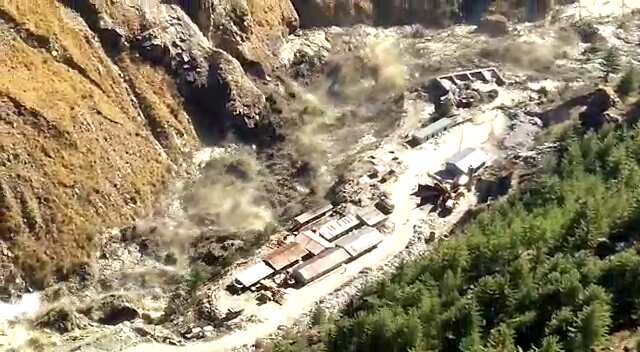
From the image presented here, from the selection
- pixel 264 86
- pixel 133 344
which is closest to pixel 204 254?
pixel 133 344

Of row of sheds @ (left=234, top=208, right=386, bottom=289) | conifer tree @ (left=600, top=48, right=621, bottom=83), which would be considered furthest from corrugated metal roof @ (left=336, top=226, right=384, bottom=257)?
conifer tree @ (left=600, top=48, right=621, bottom=83)

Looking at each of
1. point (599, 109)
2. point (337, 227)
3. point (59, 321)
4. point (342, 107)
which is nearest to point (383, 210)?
point (337, 227)

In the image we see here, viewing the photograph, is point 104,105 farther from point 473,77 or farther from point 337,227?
point 473,77

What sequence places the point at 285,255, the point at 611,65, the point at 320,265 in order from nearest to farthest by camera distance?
1. the point at 320,265
2. the point at 285,255
3. the point at 611,65

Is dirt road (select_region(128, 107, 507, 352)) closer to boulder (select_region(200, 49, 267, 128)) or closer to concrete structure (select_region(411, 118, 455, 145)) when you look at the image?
concrete structure (select_region(411, 118, 455, 145))

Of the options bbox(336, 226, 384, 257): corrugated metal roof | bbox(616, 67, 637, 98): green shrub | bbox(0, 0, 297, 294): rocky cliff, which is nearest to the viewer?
bbox(0, 0, 297, 294): rocky cliff

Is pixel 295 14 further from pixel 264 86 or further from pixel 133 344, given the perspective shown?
pixel 133 344

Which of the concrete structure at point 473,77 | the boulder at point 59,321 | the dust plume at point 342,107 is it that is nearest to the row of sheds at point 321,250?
the dust plume at point 342,107
